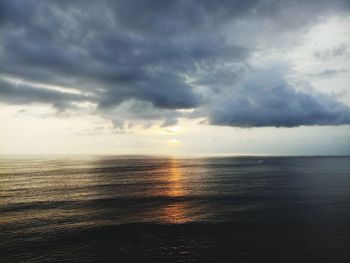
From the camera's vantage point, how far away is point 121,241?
53.7 m

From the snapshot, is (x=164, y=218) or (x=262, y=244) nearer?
(x=262, y=244)

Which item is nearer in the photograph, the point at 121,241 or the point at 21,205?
the point at 121,241

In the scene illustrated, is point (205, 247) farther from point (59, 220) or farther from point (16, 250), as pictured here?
point (59, 220)

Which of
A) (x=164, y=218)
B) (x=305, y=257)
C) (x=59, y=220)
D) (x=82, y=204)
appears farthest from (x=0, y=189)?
(x=305, y=257)

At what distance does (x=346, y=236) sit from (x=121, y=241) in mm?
38542

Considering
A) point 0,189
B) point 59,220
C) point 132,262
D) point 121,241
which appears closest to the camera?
point 132,262

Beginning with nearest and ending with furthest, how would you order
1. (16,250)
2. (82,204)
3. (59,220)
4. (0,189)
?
(16,250)
(59,220)
(82,204)
(0,189)

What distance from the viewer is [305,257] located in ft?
149

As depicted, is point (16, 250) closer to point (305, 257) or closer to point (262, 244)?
point (262, 244)

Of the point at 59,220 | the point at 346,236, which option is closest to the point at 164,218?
the point at 59,220

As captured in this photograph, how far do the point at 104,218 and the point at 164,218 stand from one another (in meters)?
13.5

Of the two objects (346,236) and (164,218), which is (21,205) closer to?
(164,218)

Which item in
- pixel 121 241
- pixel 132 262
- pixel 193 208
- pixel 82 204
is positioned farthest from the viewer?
pixel 82 204

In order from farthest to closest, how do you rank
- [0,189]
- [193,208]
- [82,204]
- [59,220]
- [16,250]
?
[0,189], [82,204], [193,208], [59,220], [16,250]
